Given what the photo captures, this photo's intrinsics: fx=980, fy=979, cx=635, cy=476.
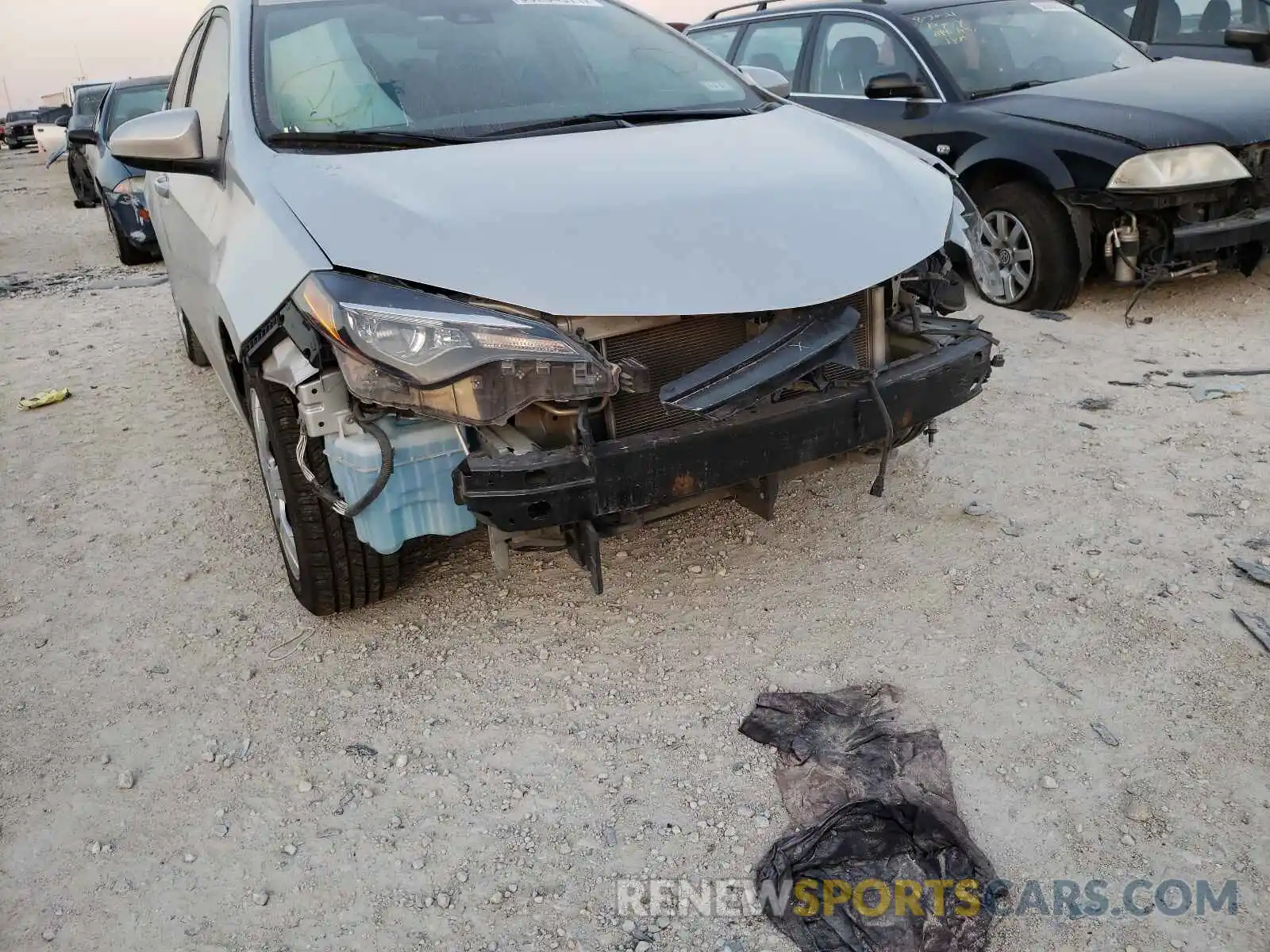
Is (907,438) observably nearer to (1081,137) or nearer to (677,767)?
(677,767)

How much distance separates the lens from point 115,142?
302cm

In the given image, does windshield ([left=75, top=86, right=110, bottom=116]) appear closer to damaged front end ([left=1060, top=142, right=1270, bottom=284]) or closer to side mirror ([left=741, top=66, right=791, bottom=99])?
side mirror ([left=741, top=66, right=791, bottom=99])

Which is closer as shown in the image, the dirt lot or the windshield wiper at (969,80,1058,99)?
the dirt lot

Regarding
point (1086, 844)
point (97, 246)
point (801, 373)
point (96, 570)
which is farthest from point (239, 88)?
point (97, 246)

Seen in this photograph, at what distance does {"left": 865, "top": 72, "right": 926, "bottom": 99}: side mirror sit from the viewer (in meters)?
5.53

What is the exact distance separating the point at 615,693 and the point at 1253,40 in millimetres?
6455

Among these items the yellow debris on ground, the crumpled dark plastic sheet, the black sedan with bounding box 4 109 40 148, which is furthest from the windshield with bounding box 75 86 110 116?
the black sedan with bounding box 4 109 40 148

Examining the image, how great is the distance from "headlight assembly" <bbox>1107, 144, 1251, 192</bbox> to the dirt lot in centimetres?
126

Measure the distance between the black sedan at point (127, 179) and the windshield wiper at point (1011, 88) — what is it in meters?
6.60

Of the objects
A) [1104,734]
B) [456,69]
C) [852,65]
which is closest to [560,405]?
[456,69]

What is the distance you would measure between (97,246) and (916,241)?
1019 cm

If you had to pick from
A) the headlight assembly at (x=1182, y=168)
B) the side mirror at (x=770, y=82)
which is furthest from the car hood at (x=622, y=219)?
the headlight assembly at (x=1182, y=168)

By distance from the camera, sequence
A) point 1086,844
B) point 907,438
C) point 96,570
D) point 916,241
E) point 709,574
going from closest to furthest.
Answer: point 1086,844 → point 916,241 → point 907,438 → point 709,574 → point 96,570

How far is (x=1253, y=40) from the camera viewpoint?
249 inches
